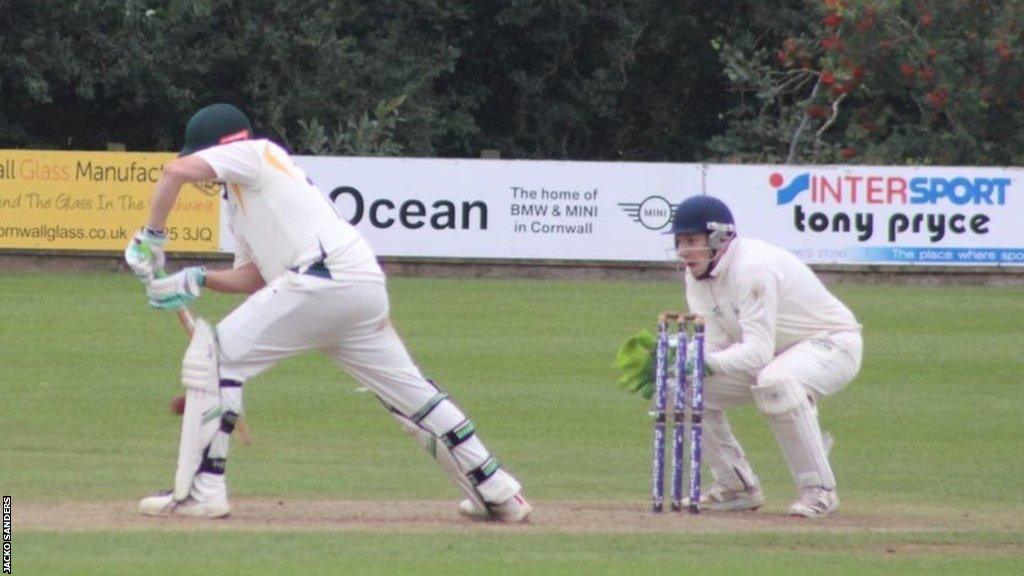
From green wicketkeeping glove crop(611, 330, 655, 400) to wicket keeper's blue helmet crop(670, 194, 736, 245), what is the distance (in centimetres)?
59

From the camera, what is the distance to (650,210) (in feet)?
92.0

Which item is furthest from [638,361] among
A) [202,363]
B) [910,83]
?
[910,83]

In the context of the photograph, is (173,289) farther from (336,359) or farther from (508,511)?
(508,511)

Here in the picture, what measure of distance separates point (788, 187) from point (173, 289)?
19788mm

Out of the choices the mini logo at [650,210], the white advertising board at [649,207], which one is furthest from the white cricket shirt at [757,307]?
the mini logo at [650,210]

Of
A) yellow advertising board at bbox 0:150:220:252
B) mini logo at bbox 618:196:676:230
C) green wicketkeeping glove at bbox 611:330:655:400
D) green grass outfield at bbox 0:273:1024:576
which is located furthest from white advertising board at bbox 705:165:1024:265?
green wicketkeeping glove at bbox 611:330:655:400

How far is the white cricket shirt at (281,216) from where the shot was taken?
8555 mm

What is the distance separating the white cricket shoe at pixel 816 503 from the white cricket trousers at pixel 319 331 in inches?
73.6

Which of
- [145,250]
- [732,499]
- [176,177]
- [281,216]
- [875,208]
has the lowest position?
[732,499]

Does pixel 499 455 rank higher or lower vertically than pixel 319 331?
lower

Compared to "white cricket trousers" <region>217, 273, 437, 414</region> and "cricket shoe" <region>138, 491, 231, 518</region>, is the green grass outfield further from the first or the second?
"white cricket trousers" <region>217, 273, 437, 414</region>

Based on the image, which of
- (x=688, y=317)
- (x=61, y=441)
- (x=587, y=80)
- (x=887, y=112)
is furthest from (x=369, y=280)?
(x=587, y=80)

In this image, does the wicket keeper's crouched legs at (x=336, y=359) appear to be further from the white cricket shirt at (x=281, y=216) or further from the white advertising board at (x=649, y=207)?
the white advertising board at (x=649, y=207)

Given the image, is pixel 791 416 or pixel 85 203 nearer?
pixel 791 416
